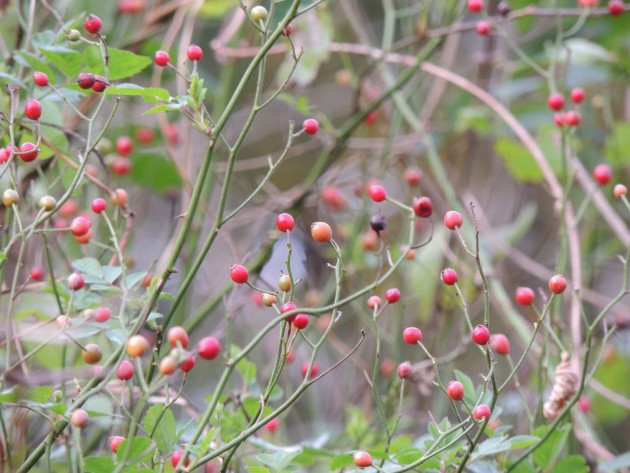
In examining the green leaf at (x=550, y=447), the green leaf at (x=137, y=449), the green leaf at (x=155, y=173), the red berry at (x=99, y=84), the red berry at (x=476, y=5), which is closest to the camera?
the green leaf at (x=137, y=449)

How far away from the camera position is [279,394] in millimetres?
889

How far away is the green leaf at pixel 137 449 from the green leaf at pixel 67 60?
0.41 meters

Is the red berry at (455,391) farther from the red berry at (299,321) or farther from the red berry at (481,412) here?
the red berry at (299,321)

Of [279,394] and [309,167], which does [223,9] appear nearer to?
[279,394]

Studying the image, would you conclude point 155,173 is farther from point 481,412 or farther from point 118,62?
point 481,412

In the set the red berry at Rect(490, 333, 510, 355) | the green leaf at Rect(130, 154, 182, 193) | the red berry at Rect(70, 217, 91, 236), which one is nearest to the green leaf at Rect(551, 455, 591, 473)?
the red berry at Rect(490, 333, 510, 355)

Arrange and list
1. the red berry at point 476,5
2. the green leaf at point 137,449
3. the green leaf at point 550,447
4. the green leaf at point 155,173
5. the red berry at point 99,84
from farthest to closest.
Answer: the green leaf at point 155,173
the red berry at point 476,5
the green leaf at point 550,447
the red berry at point 99,84
the green leaf at point 137,449

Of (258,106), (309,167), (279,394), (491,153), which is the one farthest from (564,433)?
(309,167)

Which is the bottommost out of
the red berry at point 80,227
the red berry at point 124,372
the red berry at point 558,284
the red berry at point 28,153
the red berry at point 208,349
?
the red berry at point 124,372

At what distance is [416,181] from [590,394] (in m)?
0.61

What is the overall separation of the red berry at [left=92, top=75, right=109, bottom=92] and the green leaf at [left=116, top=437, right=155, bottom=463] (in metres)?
0.29

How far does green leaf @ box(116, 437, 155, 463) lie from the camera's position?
602 mm

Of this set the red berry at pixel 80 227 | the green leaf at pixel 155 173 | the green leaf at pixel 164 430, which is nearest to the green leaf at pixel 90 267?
the red berry at pixel 80 227

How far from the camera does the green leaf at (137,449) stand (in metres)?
0.60
